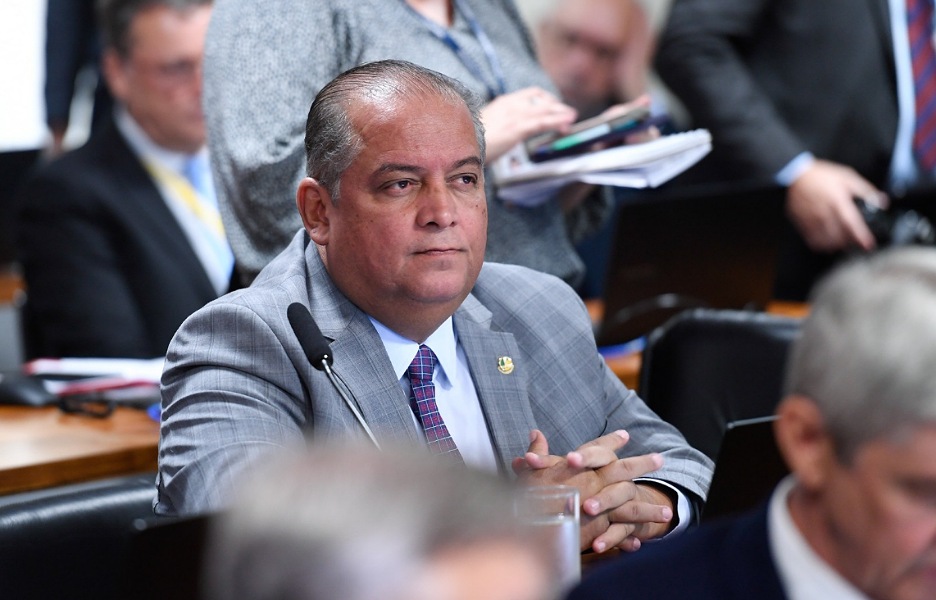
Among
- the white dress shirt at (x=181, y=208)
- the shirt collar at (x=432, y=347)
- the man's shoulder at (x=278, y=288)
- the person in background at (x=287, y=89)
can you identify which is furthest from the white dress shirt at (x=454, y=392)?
the white dress shirt at (x=181, y=208)

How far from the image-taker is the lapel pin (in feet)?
6.27

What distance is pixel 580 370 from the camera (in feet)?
6.57

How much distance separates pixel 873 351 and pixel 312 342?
0.84 meters

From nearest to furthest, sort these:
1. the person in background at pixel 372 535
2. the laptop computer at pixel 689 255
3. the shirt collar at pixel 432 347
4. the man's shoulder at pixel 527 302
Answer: the person in background at pixel 372 535 < the shirt collar at pixel 432 347 < the man's shoulder at pixel 527 302 < the laptop computer at pixel 689 255

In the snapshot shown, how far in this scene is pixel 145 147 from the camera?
3.49m

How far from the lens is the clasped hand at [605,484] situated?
1.69 metres

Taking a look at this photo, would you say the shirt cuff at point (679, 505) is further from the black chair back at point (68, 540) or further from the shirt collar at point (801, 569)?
the shirt collar at point (801, 569)

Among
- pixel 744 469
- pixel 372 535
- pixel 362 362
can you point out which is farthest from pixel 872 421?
pixel 362 362

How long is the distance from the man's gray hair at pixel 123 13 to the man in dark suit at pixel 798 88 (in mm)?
1251

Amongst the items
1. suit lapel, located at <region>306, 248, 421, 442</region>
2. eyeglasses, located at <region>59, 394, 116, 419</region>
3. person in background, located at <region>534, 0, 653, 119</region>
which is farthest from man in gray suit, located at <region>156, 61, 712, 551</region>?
person in background, located at <region>534, 0, 653, 119</region>

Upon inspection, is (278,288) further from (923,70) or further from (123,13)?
(923,70)

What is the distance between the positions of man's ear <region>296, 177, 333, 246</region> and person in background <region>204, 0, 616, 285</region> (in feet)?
1.15

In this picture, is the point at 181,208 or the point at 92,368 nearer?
the point at 92,368

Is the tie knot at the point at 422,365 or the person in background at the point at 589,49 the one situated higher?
the tie knot at the point at 422,365
